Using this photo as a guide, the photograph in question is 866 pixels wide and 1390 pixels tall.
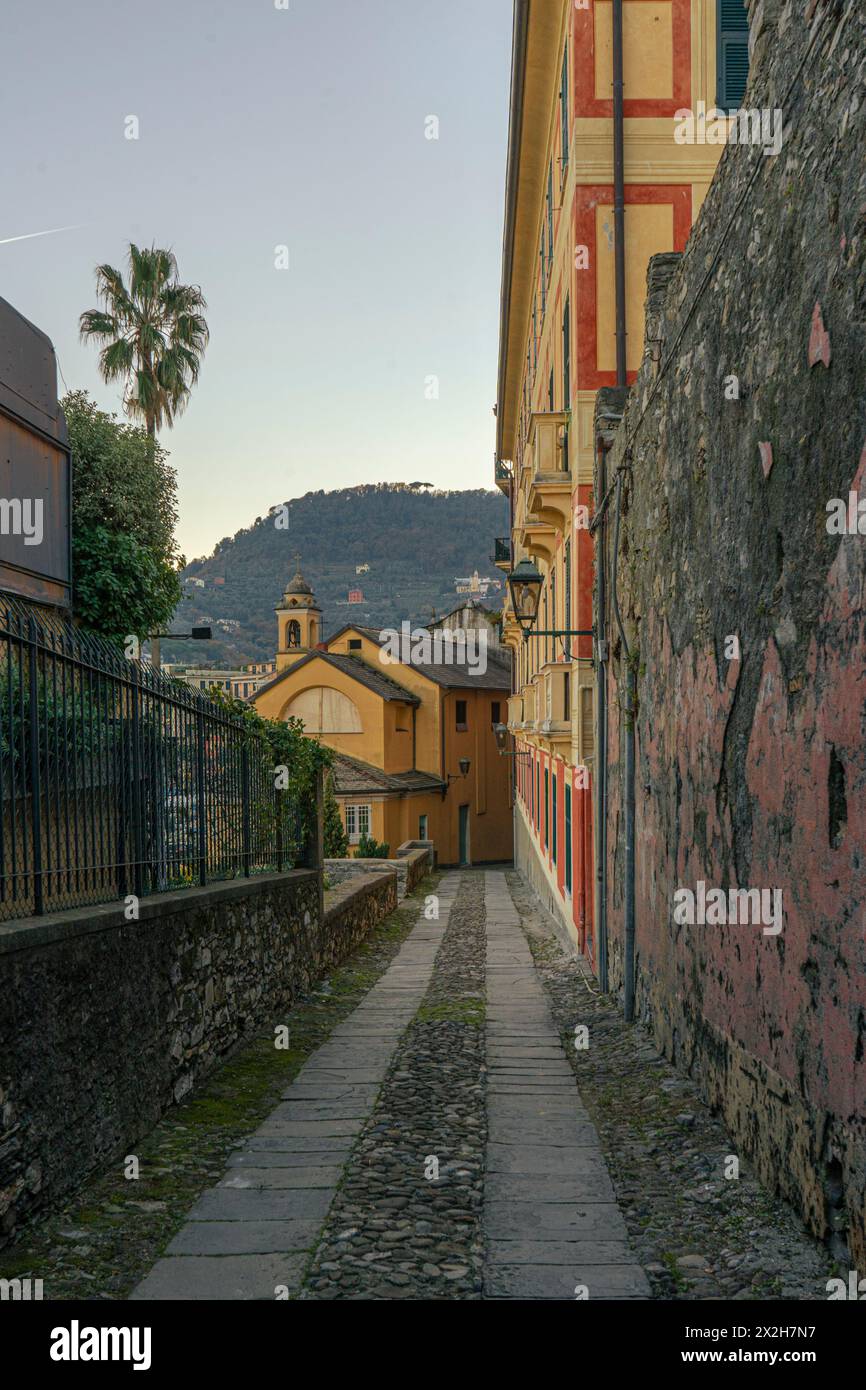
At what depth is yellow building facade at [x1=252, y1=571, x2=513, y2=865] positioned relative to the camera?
1628 inches

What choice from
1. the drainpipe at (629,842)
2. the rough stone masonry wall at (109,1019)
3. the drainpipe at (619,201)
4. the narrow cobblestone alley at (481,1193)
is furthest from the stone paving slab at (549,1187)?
the drainpipe at (619,201)

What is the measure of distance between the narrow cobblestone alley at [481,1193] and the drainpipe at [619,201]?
795cm

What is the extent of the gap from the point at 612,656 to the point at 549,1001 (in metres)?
3.37

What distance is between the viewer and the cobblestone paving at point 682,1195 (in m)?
4.19

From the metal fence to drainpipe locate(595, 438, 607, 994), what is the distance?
3.56m

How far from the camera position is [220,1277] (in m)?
4.26

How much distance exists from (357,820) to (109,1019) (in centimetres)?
3473

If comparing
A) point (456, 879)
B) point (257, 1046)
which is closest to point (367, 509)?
point (456, 879)

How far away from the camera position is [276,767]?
1084 centimetres

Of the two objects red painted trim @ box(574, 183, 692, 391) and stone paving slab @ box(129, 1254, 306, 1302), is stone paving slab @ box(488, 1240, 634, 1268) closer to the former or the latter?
stone paving slab @ box(129, 1254, 306, 1302)

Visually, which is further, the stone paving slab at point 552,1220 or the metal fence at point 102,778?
the metal fence at point 102,778

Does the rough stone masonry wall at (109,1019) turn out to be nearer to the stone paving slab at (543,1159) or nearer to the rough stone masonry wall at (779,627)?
the stone paving slab at (543,1159)

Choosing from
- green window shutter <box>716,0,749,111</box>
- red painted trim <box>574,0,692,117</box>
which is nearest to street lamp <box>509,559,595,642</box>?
red painted trim <box>574,0,692,117</box>

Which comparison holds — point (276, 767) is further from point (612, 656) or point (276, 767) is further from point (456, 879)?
point (456, 879)
